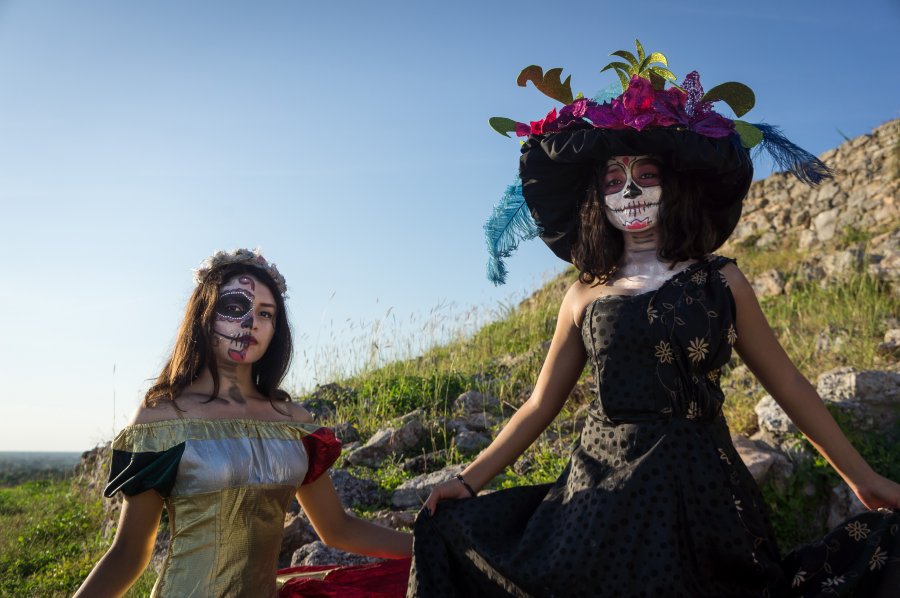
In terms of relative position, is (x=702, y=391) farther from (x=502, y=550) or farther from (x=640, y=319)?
(x=502, y=550)

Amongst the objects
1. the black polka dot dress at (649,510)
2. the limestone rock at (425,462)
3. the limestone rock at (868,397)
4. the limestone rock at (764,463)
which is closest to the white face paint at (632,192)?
the black polka dot dress at (649,510)

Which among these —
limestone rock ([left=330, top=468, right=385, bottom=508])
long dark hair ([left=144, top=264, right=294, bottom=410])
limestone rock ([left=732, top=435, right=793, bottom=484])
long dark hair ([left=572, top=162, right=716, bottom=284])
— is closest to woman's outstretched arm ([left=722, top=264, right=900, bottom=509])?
long dark hair ([left=572, top=162, right=716, bottom=284])

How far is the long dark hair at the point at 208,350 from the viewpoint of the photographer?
2.58 metres

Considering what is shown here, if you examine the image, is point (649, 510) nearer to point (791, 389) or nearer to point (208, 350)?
point (791, 389)

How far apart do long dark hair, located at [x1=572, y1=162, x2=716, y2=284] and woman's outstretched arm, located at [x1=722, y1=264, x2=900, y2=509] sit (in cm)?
16

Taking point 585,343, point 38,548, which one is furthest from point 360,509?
point 585,343

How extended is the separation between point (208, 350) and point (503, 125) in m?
1.41

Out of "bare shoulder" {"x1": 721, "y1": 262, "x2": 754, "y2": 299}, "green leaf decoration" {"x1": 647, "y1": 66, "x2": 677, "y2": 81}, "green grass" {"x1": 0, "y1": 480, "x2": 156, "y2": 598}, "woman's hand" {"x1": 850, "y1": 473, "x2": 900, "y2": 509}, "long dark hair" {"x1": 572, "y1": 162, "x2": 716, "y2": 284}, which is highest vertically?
"green leaf decoration" {"x1": 647, "y1": 66, "x2": 677, "y2": 81}

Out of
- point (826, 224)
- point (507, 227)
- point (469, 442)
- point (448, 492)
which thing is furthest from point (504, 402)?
point (826, 224)

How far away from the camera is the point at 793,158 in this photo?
278 cm

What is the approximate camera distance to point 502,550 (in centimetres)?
229

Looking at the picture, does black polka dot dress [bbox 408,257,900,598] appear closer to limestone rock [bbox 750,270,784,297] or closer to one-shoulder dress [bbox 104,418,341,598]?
one-shoulder dress [bbox 104,418,341,598]

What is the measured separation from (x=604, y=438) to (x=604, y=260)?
0.66 m

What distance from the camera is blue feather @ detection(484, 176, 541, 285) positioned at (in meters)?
3.05
